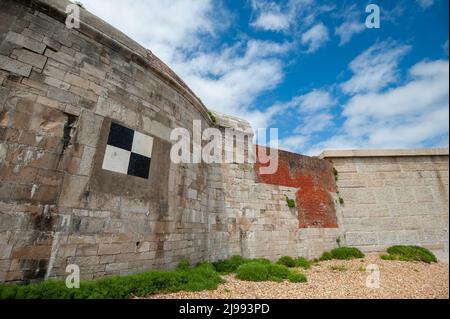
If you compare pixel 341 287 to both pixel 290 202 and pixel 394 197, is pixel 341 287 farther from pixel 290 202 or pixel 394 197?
pixel 394 197

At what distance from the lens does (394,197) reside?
10.6m

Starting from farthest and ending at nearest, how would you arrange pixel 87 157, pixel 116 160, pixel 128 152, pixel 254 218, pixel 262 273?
pixel 254 218 → pixel 262 273 → pixel 128 152 → pixel 116 160 → pixel 87 157

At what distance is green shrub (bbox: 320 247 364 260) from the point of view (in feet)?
29.8

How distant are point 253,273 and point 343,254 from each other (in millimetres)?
5415

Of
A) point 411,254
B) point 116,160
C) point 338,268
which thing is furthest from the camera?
point 411,254

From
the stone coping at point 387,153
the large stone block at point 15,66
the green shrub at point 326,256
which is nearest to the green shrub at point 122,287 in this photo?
the large stone block at point 15,66

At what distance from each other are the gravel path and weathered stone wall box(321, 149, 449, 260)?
331 cm

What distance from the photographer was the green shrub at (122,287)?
9.89ft

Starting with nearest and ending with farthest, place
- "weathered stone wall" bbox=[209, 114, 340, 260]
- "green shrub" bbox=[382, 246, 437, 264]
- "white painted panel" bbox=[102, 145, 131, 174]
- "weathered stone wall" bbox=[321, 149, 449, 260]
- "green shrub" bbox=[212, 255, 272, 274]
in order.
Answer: "white painted panel" bbox=[102, 145, 131, 174] → "green shrub" bbox=[212, 255, 272, 274] → "weathered stone wall" bbox=[209, 114, 340, 260] → "green shrub" bbox=[382, 246, 437, 264] → "weathered stone wall" bbox=[321, 149, 449, 260]

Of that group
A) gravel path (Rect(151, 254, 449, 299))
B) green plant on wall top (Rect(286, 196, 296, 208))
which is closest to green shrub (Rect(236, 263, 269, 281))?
gravel path (Rect(151, 254, 449, 299))

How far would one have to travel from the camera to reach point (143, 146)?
17.0ft

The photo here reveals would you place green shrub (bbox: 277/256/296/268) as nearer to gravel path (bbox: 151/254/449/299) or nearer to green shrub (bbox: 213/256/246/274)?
gravel path (bbox: 151/254/449/299)

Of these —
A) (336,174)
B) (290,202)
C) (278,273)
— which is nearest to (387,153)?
(336,174)
